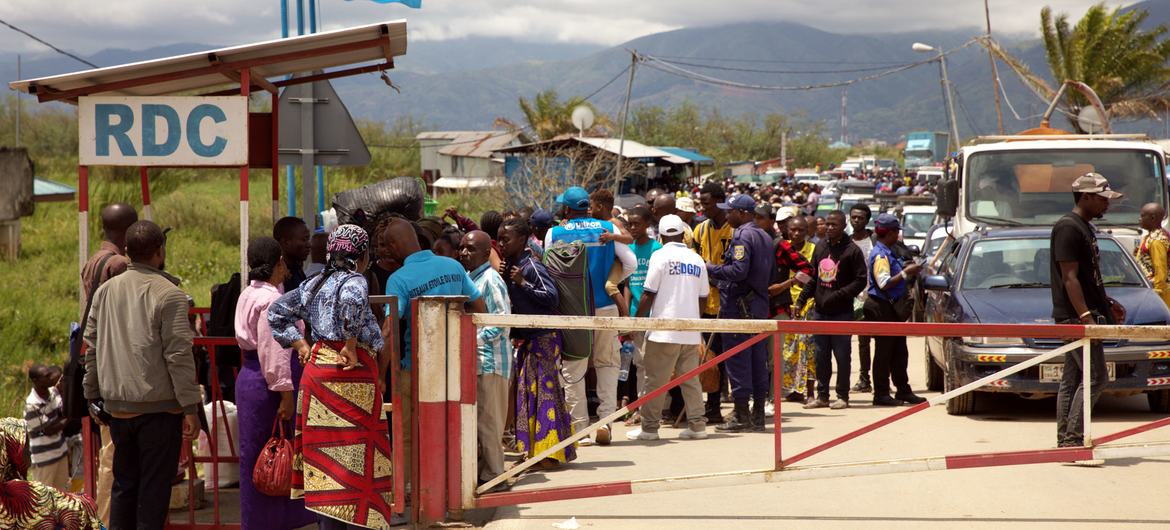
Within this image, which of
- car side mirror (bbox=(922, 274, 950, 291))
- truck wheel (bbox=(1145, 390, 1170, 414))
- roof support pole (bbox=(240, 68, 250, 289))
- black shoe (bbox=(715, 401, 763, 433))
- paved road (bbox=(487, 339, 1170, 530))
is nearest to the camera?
paved road (bbox=(487, 339, 1170, 530))

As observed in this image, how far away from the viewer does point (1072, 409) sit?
265 inches

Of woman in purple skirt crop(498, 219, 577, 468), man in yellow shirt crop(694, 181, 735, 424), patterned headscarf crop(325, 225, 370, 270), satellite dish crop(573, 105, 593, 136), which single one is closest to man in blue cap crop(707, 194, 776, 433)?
man in yellow shirt crop(694, 181, 735, 424)

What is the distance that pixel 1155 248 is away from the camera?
10.7 meters

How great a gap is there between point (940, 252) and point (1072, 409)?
4.79 meters

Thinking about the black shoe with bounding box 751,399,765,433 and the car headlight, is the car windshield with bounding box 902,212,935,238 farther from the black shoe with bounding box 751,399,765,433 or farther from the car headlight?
the black shoe with bounding box 751,399,765,433

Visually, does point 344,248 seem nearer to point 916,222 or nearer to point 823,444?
point 823,444

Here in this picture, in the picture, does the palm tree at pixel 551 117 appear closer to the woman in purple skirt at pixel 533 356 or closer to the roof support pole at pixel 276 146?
the roof support pole at pixel 276 146

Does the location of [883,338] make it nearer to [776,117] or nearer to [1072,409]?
[1072,409]

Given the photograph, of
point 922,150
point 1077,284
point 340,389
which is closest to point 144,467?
point 340,389

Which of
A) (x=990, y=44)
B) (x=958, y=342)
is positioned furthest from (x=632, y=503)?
(x=990, y=44)

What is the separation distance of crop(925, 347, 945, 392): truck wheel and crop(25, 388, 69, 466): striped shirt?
24.5 feet

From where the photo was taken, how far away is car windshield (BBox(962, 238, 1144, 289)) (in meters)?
9.31

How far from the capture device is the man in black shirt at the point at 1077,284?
676 cm

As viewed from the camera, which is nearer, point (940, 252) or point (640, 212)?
point (640, 212)
